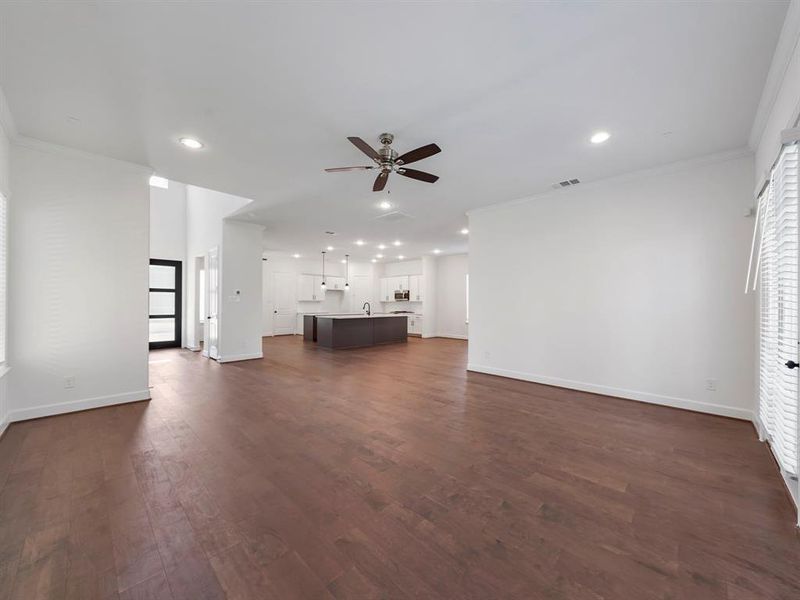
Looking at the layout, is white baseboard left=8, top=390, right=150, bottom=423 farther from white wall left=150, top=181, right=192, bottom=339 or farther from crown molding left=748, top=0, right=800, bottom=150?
crown molding left=748, top=0, right=800, bottom=150

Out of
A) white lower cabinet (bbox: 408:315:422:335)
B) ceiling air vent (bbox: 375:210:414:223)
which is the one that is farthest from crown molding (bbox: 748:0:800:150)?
white lower cabinet (bbox: 408:315:422:335)

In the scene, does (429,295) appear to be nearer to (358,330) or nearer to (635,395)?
(358,330)

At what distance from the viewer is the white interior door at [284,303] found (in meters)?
11.1

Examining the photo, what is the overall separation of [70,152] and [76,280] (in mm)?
1430

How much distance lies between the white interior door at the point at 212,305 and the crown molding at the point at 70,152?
9.53ft

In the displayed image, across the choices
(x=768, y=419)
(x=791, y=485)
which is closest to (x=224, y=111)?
(x=791, y=485)

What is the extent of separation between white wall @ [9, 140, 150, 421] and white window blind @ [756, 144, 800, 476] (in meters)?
6.07

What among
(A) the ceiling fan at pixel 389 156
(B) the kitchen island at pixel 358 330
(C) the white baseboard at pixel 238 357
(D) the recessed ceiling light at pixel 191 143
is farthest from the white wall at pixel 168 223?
(A) the ceiling fan at pixel 389 156

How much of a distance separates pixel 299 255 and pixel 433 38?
9995 mm

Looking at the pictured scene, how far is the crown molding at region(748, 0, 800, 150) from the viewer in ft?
6.05

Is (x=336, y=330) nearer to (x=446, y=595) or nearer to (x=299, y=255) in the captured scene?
(x=299, y=255)

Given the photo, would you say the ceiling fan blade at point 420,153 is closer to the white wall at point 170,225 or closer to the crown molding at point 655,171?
the crown molding at point 655,171

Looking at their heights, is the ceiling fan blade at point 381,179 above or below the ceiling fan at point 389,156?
below

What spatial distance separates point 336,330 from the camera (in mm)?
8227
